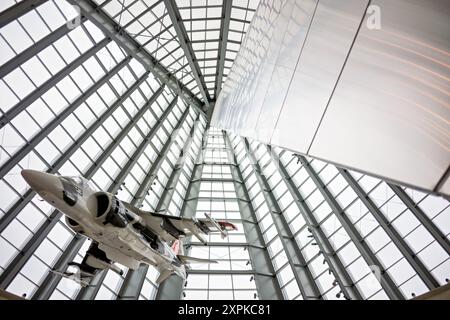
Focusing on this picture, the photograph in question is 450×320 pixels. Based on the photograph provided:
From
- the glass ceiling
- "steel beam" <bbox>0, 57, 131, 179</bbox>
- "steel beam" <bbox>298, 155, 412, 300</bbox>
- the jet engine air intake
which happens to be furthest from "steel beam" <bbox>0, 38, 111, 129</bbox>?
"steel beam" <bbox>298, 155, 412, 300</bbox>

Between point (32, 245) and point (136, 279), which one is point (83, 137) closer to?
point (32, 245)

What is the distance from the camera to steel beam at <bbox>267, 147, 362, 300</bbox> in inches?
917

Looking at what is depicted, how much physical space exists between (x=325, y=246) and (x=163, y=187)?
45.4ft

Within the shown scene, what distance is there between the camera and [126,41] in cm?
2644

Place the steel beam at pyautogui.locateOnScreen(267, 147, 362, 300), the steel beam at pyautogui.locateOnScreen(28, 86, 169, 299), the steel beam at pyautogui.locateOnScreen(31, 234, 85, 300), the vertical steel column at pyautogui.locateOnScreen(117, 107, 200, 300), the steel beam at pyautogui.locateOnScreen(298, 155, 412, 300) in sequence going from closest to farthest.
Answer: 1. the steel beam at pyautogui.locateOnScreen(31, 234, 85, 300)
2. the steel beam at pyautogui.locateOnScreen(28, 86, 169, 299)
3. the steel beam at pyautogui.locateOnScreen(298, 155, 412, 300)
4. the steel beam at pyautogui.locateOnScreen(267, 147, 362, 300)
5. the vertical steel column at pyautogui.locateOnScreen(117, 107, 200, 300)

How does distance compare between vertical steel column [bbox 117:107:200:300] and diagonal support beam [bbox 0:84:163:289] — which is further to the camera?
vertical steel column [bbox 117:107:200:300]

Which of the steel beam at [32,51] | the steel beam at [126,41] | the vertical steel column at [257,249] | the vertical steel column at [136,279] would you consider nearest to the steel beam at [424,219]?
the vertical steel column at [257,249]

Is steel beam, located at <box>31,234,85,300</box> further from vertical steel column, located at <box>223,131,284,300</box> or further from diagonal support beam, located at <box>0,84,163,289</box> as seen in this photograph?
vertical steel column, located at <box>223,131,284,300</box>

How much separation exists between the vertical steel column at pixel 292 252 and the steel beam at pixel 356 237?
4166 mm

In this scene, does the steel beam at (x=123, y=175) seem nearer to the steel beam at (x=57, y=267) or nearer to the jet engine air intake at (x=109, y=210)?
the steel beam at (x=57, y=267)

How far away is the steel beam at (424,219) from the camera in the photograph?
19156mm

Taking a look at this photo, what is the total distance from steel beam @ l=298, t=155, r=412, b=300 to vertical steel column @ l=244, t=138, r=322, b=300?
4166 mm

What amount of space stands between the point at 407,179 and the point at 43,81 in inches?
829

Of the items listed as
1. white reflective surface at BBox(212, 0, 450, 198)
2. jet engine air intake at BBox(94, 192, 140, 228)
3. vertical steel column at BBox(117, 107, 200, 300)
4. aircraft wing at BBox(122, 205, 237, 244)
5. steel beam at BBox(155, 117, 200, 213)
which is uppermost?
steel beam at BBox(155, 117, 200, 213)
